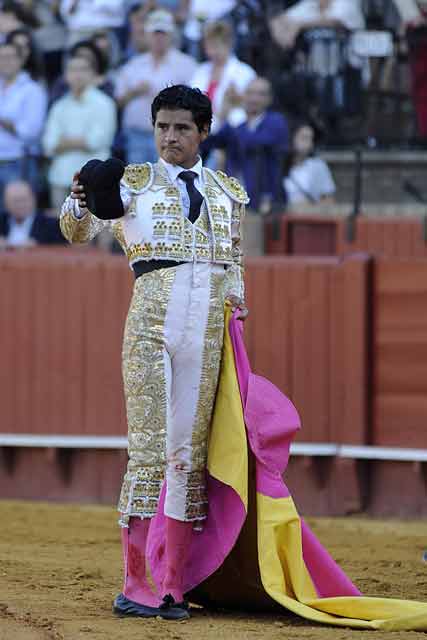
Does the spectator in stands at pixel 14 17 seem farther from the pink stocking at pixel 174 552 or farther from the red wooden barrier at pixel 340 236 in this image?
the pink stocking at pixel 174 552

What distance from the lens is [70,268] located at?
7984 mm

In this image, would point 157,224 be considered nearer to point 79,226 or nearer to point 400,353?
point 79,226

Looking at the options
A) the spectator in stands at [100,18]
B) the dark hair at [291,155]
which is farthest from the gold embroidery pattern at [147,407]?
the spectator in stands at [100,18]

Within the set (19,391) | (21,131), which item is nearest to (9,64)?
(21,131)

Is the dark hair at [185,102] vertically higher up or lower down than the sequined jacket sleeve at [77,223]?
higher up

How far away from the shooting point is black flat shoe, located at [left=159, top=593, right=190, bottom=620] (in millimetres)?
4473

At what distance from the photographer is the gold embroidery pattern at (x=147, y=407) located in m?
4.47

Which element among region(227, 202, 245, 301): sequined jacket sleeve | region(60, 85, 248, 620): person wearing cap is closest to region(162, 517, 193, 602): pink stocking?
region(60, 85, 248, 620): person wearing cap

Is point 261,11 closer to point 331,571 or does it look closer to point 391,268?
point 391,268

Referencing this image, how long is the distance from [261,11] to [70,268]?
3.55 metres

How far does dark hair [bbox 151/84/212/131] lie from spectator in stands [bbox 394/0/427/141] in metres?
5.60

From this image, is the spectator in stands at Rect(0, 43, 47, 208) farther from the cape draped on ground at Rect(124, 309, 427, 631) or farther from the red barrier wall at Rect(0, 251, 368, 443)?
the cape draped on ground at Rect(124, 309, 427, 631)

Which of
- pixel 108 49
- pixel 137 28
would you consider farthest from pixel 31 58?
pixel 137 28

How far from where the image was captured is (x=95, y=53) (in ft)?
33.3
